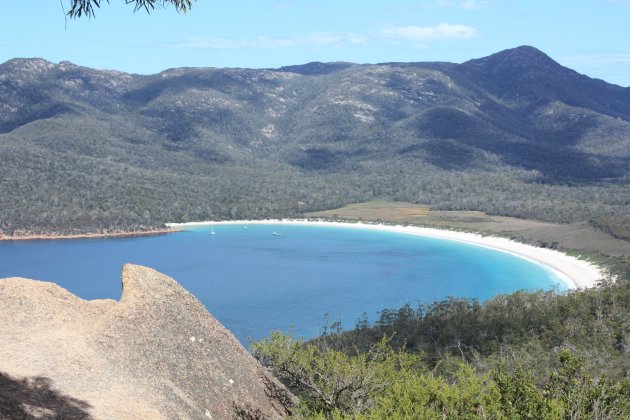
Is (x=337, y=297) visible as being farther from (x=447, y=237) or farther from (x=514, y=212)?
(x=514, y=212)

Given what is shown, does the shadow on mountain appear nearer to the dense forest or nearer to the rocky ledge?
the rocky ledge

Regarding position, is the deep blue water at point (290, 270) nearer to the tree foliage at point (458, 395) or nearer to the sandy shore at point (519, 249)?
the sandy shore at point (519, 249)

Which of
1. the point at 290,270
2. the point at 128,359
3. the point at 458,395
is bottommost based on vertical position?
the point at 290,270

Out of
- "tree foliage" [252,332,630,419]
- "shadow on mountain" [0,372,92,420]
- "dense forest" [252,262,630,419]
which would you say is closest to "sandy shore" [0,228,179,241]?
"dense forest" [252,262,630,419]

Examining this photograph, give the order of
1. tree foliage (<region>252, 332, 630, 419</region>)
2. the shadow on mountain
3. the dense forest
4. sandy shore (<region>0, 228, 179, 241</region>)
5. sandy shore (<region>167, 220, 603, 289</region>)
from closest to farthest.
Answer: the shadow on mountain → tree foliage (<region>252, 332, 630, 419</region>) → the dense forest → sandy shore (<region>167, 220, 603, 289</region>) → sandy shore (<region>0, 228, 179, 241</region>)

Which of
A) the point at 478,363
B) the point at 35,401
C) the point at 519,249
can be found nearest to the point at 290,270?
the point at 519,249

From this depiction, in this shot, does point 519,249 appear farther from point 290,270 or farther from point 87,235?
point 87,235
